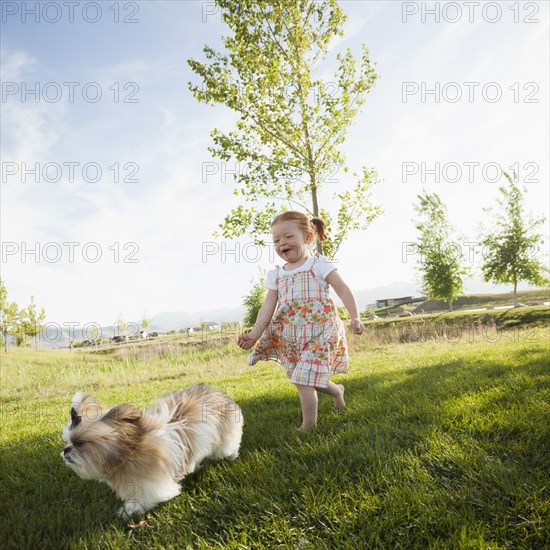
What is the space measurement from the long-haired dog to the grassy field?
16 centimetres

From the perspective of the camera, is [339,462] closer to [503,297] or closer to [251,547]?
[251,547]

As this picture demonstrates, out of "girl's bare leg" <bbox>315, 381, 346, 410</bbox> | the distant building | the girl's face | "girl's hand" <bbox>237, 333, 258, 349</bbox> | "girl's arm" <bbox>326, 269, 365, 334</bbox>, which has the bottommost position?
the distant building

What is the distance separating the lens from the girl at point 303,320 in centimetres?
388

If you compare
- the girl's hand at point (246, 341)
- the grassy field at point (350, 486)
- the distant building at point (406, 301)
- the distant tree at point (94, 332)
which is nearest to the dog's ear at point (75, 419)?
the grassy field at point (350, 486)

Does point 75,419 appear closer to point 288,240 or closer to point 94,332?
point 288,240

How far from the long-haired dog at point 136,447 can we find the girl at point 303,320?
1.16m

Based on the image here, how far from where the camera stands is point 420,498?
233 centimetres

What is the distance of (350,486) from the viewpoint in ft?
8.38

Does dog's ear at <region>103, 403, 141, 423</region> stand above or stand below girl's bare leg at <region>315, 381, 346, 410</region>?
above

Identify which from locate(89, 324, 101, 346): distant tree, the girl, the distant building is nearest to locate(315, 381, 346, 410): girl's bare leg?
the girl

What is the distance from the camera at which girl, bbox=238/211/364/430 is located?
12.7ft

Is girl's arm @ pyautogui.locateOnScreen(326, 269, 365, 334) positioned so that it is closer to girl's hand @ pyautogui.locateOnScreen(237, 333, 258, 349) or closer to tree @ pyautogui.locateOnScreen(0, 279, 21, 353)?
girl's hand @ pyautogui.locateOnScreen(237, 333, 258, 349)

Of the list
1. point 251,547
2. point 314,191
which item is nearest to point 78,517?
point 251,547

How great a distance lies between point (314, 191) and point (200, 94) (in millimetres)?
4622
